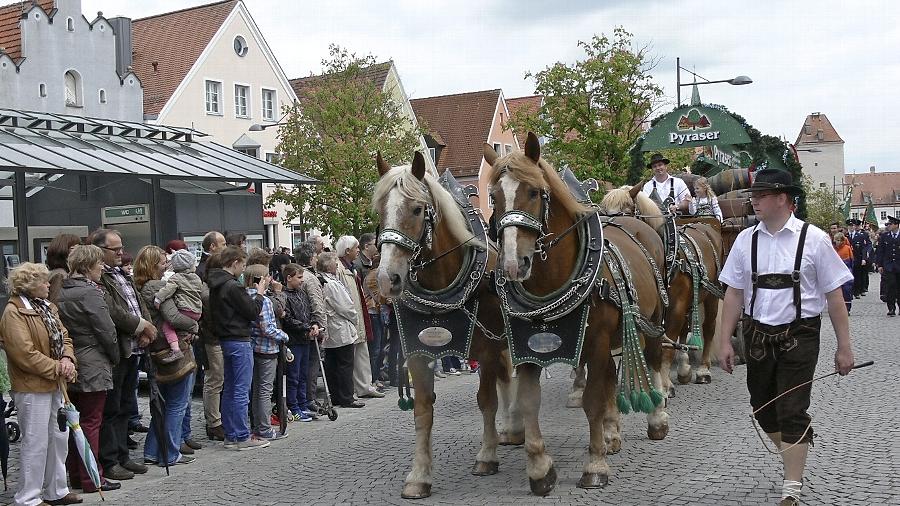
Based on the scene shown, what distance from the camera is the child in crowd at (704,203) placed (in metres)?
11.1

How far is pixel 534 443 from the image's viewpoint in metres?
5.90

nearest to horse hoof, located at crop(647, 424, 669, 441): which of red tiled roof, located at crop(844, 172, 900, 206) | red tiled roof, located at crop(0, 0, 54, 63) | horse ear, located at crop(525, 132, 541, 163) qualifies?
horse ear, located at crop(525, 132, 541, 163)

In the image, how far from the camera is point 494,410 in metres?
6.72

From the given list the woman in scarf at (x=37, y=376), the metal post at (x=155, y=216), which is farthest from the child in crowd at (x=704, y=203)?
the metal post at (x=155, y=216)

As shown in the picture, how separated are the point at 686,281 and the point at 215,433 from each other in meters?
Result: 4.74

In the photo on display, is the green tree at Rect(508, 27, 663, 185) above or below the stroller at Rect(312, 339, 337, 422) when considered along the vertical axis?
above

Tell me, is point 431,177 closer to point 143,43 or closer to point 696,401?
point 696,401

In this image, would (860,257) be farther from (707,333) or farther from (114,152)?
(114,152)

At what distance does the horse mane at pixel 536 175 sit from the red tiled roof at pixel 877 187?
463 feet

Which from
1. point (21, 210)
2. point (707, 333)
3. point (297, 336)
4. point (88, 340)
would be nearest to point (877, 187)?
point (707, 333)

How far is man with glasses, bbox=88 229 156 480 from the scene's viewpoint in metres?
7.09

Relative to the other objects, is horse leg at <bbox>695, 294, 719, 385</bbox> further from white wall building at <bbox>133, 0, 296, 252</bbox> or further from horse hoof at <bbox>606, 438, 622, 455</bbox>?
white wall building at <bbox>133, 0, 296, 252</bbox>

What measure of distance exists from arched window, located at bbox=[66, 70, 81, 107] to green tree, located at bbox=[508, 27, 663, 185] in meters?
14.2

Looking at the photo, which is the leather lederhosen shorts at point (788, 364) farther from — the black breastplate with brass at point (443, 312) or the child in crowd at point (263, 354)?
the child in crowd at point (263, 354)
